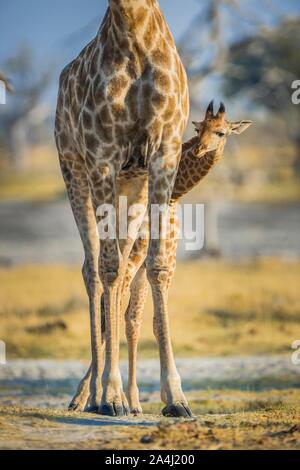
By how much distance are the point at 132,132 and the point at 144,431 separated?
6.85 ft

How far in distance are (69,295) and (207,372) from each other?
6526 millimetres

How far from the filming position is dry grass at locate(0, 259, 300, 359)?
13.0 metres

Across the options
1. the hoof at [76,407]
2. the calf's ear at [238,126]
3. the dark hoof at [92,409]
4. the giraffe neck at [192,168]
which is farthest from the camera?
the giraffe neck at [192,168]

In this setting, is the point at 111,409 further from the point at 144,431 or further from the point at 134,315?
the point at 134,315

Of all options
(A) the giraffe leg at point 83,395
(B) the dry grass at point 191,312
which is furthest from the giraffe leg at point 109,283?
(B) the dry grass at point 191,312

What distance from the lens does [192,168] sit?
25.3ft

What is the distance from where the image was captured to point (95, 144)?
6523 mm

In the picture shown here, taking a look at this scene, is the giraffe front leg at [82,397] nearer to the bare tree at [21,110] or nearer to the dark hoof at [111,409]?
the dark hoof at [111,409]

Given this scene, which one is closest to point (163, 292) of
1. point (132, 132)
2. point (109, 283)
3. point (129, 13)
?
point (109, 283)

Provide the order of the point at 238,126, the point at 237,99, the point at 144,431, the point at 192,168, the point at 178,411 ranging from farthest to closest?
the point at 237,99
the point at 192,168
the point at 238,126
the point at 178,411
the point at 144,431

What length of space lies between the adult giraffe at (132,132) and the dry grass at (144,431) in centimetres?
29

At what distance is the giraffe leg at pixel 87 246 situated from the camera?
7012 mm

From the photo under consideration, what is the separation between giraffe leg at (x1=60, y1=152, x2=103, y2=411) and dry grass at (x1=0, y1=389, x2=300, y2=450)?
54 centimetres

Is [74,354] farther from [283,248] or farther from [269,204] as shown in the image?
[269,204]
